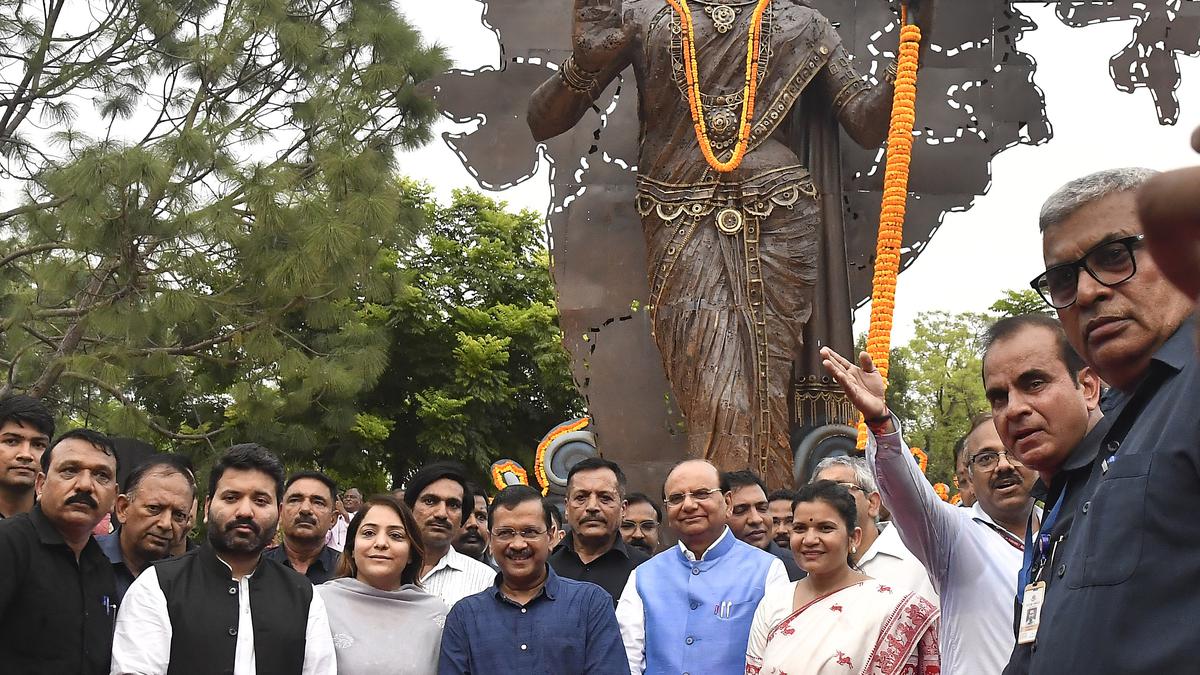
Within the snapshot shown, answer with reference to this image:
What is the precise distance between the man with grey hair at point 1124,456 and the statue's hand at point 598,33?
635cm

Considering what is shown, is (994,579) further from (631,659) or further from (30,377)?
(30,377)

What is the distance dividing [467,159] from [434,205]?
1897 cm

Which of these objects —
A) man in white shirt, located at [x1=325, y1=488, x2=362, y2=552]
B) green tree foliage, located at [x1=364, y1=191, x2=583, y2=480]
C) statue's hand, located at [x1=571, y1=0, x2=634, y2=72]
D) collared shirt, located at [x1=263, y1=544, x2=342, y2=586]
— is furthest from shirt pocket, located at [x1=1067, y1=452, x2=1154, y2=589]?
green tree foliage, located at [x1=364, y1=191, x2=583, y2=480]

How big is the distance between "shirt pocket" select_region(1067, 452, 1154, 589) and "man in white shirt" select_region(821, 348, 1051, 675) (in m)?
1.06

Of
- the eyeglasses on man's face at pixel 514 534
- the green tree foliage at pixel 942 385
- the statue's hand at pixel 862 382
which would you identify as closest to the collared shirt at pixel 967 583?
the statue's hand at pixel 862 382

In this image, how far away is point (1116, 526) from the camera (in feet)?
6.37

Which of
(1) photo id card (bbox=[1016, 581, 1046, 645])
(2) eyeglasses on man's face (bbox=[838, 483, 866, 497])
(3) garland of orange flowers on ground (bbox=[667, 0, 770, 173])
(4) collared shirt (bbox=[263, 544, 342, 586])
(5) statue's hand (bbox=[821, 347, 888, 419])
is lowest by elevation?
(1) photo id card (bbox=[1016, 581, 1046, 645])

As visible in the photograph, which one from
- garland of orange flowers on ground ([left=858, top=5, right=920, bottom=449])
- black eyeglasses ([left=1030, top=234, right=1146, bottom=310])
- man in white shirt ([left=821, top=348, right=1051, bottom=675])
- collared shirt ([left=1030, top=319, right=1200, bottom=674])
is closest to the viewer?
collared shirt ([left=1030, top=319, right=1200, bottom=674])

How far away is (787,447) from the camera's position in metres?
8.50

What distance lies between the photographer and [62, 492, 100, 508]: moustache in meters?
4.29

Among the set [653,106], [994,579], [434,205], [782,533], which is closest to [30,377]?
[653,106]

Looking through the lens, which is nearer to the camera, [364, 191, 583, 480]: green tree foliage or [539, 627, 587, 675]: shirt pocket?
[539, 627, 587, 675]: shirt pocket

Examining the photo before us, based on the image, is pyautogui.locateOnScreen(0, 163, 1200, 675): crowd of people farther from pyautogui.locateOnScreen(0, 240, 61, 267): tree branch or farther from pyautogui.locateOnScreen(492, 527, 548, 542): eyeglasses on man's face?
pyautogui.locateOnScreen(0, 240, 61, 267): tree branch

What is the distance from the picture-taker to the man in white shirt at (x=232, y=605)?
13.5 feet
